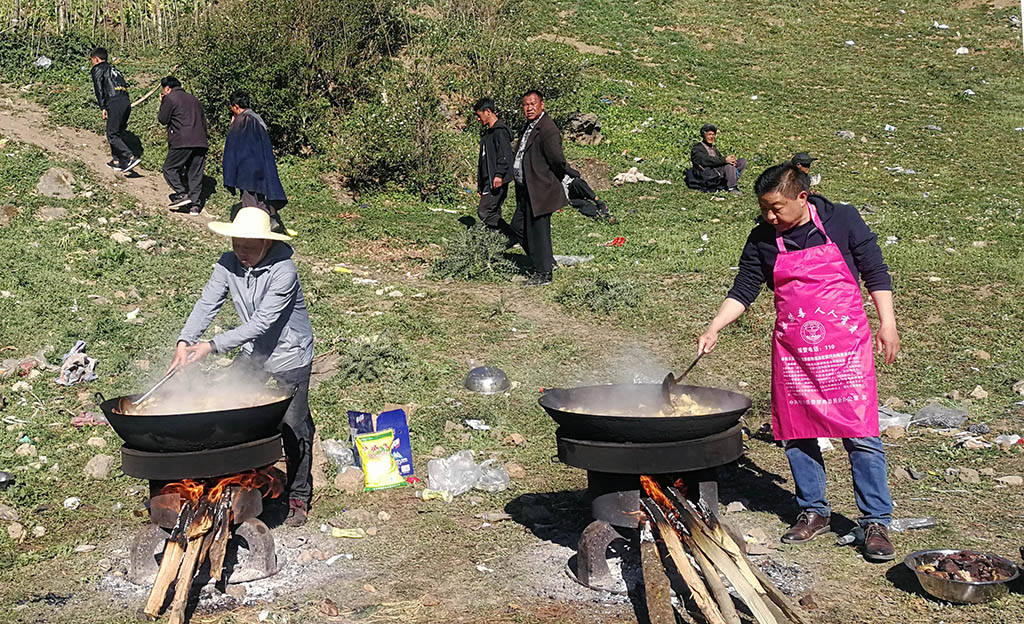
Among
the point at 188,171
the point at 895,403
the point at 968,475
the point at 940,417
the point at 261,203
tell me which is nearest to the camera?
the point at 968,475

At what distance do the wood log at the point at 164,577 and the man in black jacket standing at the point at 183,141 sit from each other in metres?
9.01

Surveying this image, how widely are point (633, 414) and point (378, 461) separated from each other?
183 centimetres

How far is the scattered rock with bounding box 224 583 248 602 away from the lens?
468 centimetres

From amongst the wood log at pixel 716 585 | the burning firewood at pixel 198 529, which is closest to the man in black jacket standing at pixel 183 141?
the burning firewood at pixel 198 529

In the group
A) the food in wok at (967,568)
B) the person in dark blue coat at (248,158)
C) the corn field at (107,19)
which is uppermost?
the corn field at (107,19)

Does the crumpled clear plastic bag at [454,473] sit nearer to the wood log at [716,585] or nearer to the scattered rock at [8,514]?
the wood log at [716,585]

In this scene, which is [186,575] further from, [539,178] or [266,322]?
[539,178]

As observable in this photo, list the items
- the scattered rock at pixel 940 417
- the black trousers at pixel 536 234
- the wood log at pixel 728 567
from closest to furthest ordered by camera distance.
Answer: the wood log at pixel 728 567, the scattered rock at pixel 940 417, the black trousers at pixel 536 234

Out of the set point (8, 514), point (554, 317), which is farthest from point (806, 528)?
point (554, 317)

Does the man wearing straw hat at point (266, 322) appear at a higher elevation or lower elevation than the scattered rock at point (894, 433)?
higher

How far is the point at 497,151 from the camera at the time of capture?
37.3 ft

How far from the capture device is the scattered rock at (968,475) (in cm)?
599

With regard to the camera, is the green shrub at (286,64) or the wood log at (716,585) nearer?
the wood log at (716,585)

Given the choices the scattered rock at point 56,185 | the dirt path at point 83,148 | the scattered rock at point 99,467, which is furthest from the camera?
the dirt path at point 83,148
